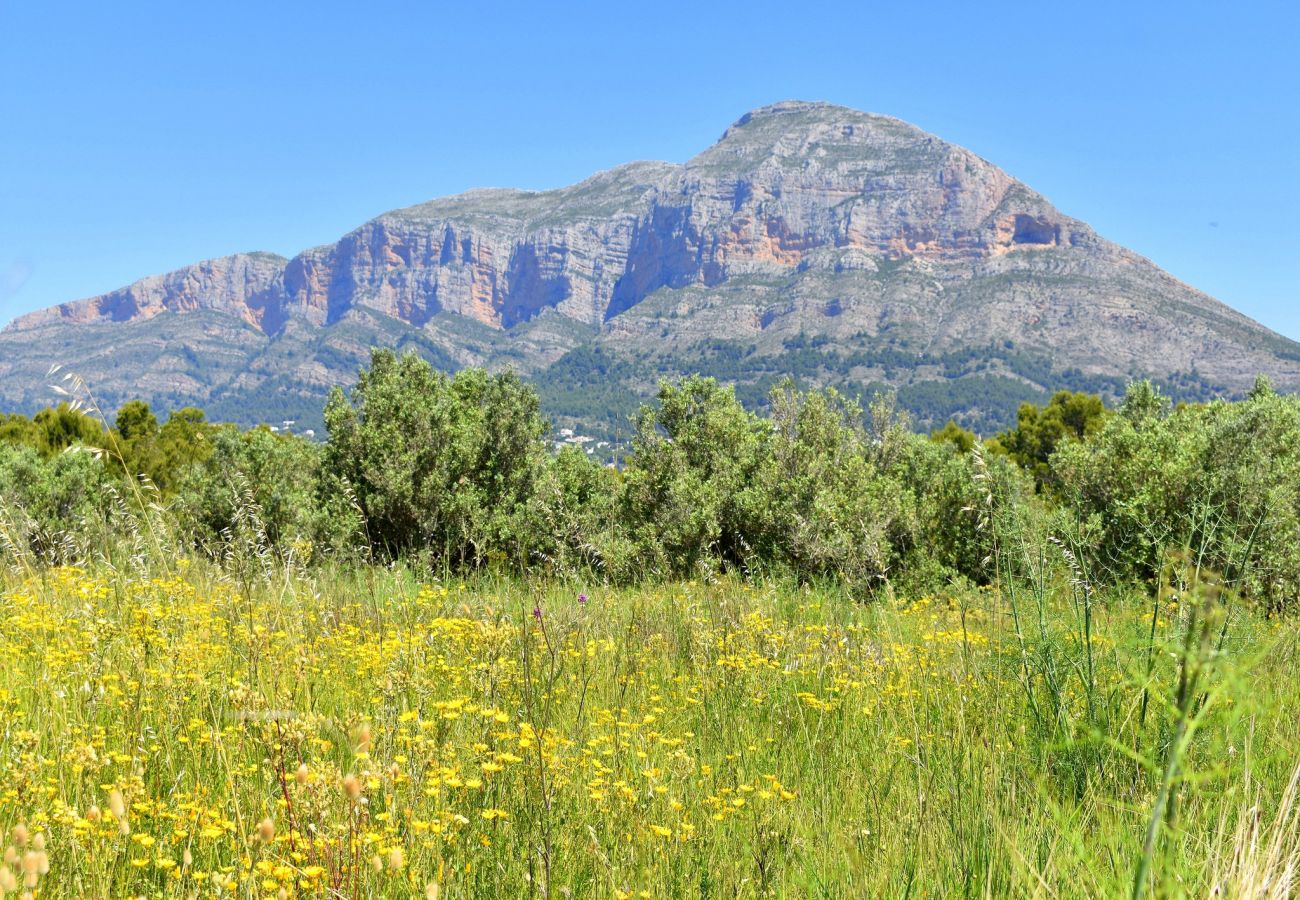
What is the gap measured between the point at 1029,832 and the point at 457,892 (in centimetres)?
163

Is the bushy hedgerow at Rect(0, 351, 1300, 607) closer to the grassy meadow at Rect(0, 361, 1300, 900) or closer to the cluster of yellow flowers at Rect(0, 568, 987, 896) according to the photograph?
the grassy meadow at Rect(0, 361, 1300, 900)

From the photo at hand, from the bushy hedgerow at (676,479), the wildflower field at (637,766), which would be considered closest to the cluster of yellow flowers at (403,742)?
the wildflower field at (637,766)

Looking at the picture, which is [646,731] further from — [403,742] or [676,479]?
[676,479]

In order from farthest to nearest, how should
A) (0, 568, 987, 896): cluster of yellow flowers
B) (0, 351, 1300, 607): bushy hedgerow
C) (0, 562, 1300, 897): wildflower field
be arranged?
(0, 351, 1300, 607): bushy hedgerow
(0, 568, 987, 896): cluster of yellow flowers
(0, 562, 1300, 897): wildflower field

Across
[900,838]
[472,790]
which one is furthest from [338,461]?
[900,838]

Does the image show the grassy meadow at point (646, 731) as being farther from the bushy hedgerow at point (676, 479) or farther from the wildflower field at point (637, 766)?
the bushy hedgerow at point (676, 479)

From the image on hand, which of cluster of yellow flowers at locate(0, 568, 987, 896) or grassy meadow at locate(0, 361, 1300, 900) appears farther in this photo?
cluster of yellow flowers at locate(0, 568, 987, 896)

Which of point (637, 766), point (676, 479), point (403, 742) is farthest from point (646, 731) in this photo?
point (676, 479)

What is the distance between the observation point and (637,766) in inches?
128

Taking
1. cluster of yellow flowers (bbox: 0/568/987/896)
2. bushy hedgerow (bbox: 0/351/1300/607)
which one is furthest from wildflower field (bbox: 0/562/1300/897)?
bushy hedgerow (bbox: 0/351/1300/607)

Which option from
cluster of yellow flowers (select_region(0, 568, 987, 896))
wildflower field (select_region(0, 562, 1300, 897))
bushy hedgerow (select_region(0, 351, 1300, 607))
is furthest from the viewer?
bushy hedgerow (select_region(0, 351, 1300, 607))

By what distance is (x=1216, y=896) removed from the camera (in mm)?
1797

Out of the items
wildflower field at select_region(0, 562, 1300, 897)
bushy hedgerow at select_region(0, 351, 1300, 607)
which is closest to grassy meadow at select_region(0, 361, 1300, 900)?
wildflower field at select_region(0, 562, 1300, 897)

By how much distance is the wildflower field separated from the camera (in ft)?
6.87
